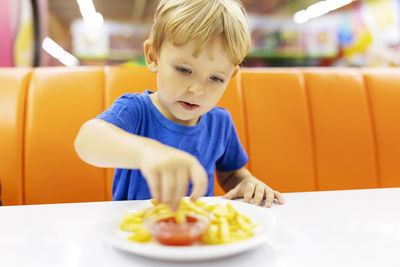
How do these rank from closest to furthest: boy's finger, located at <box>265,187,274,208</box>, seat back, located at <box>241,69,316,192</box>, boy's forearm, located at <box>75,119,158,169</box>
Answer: boy's forearm, located at <box>75,119,158,169</box>, boy's finger, located at <box>265,187,274,208</box>, seat back, located at <box>241,69,316,192</box>

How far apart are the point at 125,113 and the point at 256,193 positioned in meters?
0.39

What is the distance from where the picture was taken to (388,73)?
1610 mm

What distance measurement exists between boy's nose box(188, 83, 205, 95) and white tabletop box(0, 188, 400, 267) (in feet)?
0.95

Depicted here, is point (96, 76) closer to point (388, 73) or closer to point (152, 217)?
point (152, 217)

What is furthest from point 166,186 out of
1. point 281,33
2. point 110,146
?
point 281,33

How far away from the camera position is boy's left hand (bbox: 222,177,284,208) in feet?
2.68

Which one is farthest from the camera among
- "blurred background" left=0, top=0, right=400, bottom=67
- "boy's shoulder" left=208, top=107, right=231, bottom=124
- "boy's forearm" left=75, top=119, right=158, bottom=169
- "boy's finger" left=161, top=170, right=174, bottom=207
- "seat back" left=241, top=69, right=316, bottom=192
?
"blurred background" left=0, top=0, right=400, bottom=67

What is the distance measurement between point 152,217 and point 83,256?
0.11 metres

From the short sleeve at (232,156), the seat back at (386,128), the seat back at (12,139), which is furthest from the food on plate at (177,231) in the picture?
the seat back at (386,128)

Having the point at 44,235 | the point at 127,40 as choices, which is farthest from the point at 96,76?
the point at 127,40

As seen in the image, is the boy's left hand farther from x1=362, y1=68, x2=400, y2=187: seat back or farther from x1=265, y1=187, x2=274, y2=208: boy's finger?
x1=362, y1=68, x2=400, y2=187: seat back

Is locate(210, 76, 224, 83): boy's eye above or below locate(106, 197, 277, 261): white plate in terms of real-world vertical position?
above

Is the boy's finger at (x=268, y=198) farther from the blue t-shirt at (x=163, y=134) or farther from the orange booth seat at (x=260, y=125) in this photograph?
the orange booth seat at (x=260, y=125)

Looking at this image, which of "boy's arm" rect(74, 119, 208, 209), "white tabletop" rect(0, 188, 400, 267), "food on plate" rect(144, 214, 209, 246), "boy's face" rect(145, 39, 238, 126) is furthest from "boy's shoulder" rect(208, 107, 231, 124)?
"food on plate" rect(144, 214, 209, 246)
